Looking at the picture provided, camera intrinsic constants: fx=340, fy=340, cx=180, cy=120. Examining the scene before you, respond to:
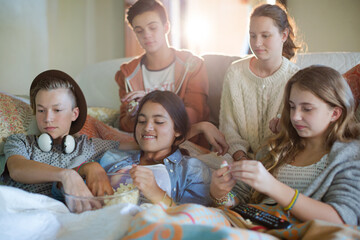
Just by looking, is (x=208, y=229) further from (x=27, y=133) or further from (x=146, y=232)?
(x=27, y=133)

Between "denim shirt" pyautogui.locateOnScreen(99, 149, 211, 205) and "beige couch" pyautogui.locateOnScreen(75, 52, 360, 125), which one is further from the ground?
"beige couch" pyautogui.locateOnScreen(75, 52, 360, 125)

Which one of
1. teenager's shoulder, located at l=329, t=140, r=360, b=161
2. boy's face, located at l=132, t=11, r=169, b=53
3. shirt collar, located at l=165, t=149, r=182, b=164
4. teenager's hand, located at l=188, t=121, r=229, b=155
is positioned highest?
boy's face, located at l=132, t=11, r=169, b=53

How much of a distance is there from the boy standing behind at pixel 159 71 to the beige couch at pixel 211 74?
57mm

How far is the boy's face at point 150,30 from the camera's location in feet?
5.41

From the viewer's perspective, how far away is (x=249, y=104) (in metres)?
1.42

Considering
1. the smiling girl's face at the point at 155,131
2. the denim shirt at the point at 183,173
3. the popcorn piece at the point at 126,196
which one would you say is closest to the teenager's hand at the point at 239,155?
the denim shirt at the point at 183,173

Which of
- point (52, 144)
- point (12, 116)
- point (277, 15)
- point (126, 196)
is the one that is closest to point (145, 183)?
point (126, 196)

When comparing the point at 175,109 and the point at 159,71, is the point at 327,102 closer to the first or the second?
the point at 175,109

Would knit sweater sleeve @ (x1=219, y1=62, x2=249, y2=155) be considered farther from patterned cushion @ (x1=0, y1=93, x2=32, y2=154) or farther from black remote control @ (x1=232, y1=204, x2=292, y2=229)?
patterned cushion @ (x1=0, y1=93, x2=32, y2=154)

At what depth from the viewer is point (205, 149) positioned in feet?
4.91

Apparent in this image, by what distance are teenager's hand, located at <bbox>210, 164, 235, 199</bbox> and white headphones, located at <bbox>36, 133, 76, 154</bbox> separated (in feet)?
1.80

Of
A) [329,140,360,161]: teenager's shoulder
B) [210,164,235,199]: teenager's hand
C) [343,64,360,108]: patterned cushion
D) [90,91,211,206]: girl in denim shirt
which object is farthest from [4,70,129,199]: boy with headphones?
[343,64,360,108]: patterned cushion

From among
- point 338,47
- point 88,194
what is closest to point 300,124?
point 88,194

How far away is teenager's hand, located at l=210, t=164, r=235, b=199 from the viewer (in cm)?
97
